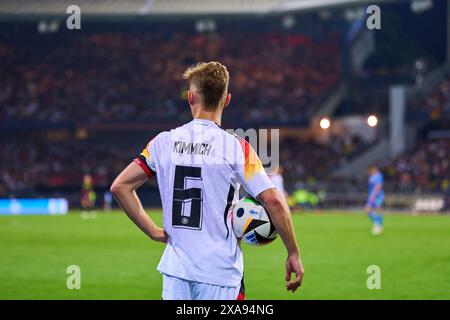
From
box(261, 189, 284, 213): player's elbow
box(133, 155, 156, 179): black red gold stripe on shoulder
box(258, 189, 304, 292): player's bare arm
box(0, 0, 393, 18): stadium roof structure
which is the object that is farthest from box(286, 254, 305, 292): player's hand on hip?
box(0, 0, 393, 18): stadium roof structure

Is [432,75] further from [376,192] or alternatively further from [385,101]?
[376,192]

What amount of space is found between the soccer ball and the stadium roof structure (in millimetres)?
46325

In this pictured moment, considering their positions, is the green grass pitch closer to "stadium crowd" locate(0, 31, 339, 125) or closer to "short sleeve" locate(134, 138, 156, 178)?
"short sleeve" locate(134, 138, 156, 178)

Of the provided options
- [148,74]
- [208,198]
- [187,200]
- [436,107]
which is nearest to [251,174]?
[208,198]

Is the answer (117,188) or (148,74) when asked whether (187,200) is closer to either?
(117,188)

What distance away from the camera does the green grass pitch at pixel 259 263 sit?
12.5 m

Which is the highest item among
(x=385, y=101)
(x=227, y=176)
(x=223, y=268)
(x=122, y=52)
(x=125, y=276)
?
(x=122, y=52)

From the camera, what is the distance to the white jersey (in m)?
5.21

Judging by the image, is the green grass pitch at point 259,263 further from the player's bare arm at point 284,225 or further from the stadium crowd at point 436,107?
the stadium crowd at point 436,107

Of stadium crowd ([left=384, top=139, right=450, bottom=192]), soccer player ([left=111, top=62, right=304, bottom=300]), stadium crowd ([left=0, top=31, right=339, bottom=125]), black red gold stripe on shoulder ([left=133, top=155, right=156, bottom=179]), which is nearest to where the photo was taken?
soccer player ([left=111, top=62, right=304, bottom=300])

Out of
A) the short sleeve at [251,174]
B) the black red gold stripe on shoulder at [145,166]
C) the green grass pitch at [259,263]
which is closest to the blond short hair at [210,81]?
the short sleeve at [251,174]

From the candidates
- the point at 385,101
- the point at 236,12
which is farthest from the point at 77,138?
the point at 385,101
